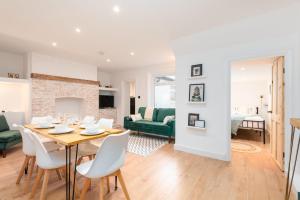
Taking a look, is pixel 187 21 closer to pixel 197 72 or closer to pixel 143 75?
pixel 197 72

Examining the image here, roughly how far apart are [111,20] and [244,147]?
418cm

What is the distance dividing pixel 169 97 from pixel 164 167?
358 cm

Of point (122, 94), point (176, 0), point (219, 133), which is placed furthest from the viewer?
point (122, 94)

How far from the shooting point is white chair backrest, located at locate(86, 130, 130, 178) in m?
1.38

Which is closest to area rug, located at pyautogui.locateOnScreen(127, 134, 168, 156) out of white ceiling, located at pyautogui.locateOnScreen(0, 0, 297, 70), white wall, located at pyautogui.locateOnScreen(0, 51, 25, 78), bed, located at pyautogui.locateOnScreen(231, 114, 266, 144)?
bed, located at pyautogui.locateOnScreen(231, 114, 266, 144)

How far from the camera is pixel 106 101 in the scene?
22.9 feet

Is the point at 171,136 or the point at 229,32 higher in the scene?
the point at 229,32

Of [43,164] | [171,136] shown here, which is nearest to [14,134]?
[43,164]

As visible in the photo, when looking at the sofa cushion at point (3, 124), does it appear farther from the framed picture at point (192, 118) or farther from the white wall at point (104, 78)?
the framed picture at point (192, 118)

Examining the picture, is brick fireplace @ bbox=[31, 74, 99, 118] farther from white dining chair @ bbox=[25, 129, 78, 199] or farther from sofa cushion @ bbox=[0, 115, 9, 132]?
white dining chair @ bbox=[25, 129, 78, 199]

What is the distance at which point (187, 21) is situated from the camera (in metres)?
2.61

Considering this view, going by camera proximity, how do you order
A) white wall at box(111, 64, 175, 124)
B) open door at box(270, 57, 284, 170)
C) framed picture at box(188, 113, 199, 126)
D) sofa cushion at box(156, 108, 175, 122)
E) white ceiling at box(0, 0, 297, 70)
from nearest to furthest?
white ceiling at box(0, 0, 297, 70) < open door at box(270, 57, 284, 170) < framed picture at box(188, 113, 199, 126) < sofa cushion at box(156, 108, 175, 122) < white wall at box(111, 64, 175, 124)

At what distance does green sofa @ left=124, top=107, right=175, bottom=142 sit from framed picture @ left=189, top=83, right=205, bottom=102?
1128 mm

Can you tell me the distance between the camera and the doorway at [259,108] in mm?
2658
